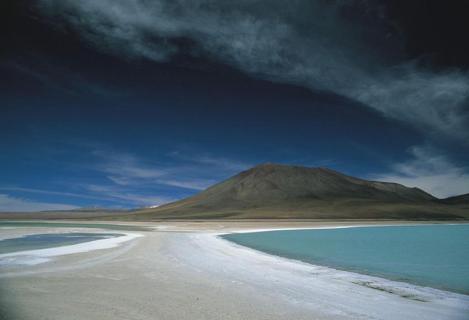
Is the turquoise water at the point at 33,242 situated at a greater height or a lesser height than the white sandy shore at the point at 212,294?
greater

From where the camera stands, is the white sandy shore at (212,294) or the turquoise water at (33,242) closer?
the white sandy shore at (212,294)

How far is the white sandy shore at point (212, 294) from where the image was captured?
9.52 metres

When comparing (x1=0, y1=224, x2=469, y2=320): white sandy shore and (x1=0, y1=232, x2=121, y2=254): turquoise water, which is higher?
(x1=0, y1=232, x2=121, y2=254): turquoise water

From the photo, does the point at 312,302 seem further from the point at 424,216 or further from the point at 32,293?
the point at 424,216

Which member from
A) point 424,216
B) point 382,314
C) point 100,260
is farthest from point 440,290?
point 424,216

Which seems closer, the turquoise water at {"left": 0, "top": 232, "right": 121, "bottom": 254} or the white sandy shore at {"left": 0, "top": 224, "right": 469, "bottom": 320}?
the white sandy shore at {"left": 0, "top": 224, "right": 469, "bottom": 320}

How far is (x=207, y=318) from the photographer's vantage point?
9062 millimetres

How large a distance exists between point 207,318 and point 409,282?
30.9ft

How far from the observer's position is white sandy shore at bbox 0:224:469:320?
952cm

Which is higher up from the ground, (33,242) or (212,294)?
(33,242)

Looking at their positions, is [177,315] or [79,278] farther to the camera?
[79,278]

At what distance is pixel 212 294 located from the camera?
38.3 feet

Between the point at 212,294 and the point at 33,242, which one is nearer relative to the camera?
the point at 212,294

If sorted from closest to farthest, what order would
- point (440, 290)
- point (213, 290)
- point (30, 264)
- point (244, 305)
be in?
point (244, 305) < point (213, 290) < point (440, 290) < point (30, 264)
